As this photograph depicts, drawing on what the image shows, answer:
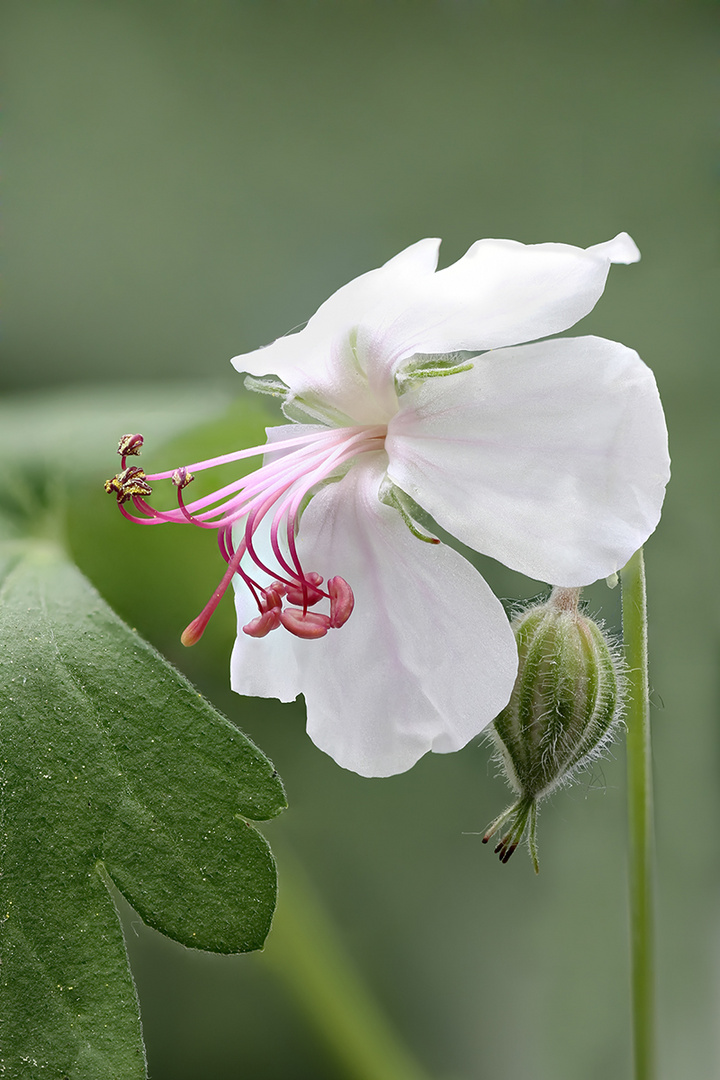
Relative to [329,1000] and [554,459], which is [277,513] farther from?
[329,1000]

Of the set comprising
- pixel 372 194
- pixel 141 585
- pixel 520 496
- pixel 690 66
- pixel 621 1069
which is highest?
pixel 690 66

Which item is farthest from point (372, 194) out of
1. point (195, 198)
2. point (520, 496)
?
point (520, 496)

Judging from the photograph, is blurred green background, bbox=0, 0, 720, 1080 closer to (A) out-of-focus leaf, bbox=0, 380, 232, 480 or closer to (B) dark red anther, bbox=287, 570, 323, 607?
(A) out-of-focus leaf, bbox=0, 380, 232, 480

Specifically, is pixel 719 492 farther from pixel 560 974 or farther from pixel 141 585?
pixel 141 585

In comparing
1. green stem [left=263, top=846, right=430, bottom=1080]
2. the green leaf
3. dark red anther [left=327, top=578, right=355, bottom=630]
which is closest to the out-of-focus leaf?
the green leaf

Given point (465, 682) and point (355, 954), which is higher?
point (465, 682)

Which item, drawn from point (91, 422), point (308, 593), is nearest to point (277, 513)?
point (308, 593)
